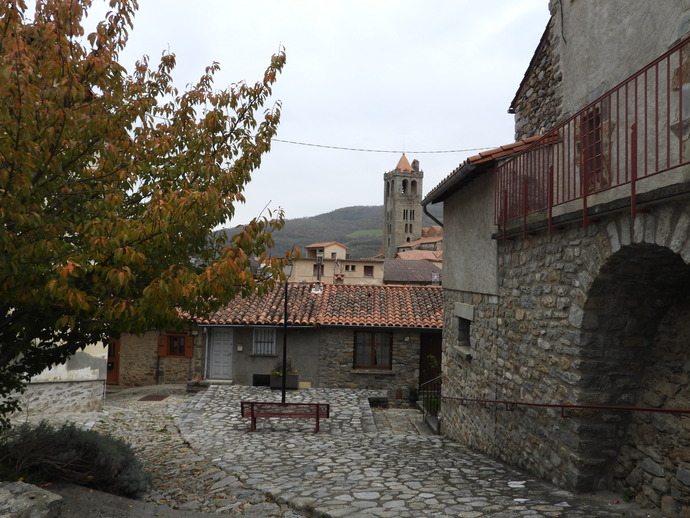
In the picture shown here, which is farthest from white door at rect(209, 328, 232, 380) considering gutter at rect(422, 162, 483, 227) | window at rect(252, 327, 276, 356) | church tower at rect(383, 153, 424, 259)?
church tower at rect(383, 153, 424, 259)

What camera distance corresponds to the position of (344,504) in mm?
5316

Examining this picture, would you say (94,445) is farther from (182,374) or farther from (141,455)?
(182,374)

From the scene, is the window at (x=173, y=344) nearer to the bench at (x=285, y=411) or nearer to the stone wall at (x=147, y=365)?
the stone wall at (x=147, y=365)

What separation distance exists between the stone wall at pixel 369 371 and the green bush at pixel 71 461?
11050 mm

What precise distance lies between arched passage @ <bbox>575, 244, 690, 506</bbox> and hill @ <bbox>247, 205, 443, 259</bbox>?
3026 inches

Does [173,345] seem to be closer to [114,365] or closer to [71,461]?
[114,365]

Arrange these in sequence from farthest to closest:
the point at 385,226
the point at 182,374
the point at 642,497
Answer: the point at 385,226
the point at 182,374
the point at 642,497

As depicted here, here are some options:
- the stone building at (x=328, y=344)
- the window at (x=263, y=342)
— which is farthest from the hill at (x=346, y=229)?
the window at (x=263, y=342)

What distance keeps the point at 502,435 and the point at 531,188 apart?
3436 millimetres

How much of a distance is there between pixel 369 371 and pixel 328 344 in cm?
156

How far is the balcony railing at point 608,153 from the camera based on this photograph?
161 inches

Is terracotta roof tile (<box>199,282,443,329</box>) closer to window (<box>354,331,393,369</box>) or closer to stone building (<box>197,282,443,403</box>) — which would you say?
stone building (<box>197,282,443,403</box>)

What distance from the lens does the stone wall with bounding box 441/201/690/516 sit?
464 cm

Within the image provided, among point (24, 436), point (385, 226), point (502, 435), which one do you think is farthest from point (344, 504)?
point (385, 226)
